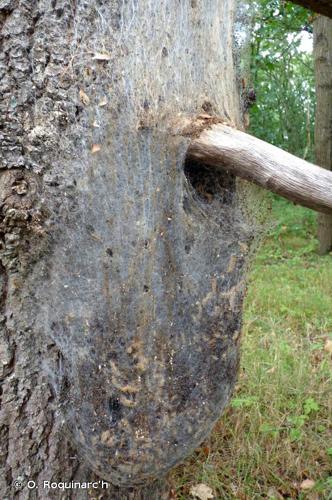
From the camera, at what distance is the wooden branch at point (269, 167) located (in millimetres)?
951

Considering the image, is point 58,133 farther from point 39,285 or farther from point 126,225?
point 39,285

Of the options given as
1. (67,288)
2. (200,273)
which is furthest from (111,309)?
(200,273)

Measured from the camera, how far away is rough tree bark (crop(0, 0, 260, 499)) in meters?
0.96

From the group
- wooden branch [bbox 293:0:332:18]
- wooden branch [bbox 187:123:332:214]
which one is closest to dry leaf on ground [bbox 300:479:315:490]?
wooden branch [bbox 187:123:332:214]

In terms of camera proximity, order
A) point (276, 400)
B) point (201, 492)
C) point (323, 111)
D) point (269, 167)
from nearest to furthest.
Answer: point (269, 167) → point (201, 492) → point (276, 400) → point (323, 111)

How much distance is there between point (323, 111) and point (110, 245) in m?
5.77

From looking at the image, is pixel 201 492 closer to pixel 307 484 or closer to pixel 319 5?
pixel 307 484

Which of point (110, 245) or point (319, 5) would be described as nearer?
point (110, 245)

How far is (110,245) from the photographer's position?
39.0 inches

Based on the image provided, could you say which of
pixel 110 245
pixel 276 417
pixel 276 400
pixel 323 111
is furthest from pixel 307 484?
pixel 323 111

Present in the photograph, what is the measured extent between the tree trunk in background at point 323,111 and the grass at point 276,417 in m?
2.19

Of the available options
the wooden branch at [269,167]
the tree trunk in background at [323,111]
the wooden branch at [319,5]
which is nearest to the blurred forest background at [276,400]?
the wooden branch at [319,5]

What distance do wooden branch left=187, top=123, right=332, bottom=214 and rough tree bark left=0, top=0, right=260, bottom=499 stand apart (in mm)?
72

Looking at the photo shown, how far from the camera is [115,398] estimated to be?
1.02 meters
